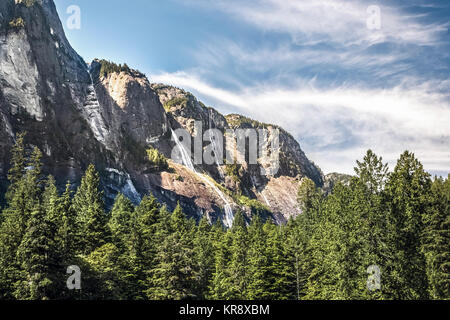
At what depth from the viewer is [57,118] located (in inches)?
4678

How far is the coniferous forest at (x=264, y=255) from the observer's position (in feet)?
96.0

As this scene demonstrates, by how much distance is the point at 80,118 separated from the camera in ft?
420

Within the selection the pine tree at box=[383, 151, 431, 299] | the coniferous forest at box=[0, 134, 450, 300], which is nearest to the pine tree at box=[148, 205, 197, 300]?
the coniferous forest at box=[0, 134, 450, 300]

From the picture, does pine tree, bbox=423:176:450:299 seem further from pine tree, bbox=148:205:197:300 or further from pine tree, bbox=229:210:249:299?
pine tree, bbox=148:205:197:300

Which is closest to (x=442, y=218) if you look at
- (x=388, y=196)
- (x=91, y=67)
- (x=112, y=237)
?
(x=388, y=196)

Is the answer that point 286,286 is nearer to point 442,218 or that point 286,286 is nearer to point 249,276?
point 249,276

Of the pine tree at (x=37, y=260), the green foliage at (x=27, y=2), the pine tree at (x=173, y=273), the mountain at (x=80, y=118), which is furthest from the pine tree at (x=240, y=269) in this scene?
the green foliage at (x=27, y=2)

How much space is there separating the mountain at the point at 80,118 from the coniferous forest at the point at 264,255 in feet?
166

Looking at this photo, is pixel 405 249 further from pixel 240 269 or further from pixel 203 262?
pixel 203 262

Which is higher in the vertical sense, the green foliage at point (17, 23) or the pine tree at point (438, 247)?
the green foliage at point (17, 23)

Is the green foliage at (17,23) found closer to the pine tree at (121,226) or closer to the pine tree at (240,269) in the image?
the pine tree at (121,226)

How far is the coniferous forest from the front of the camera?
29.3 metres

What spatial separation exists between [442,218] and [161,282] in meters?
27.5

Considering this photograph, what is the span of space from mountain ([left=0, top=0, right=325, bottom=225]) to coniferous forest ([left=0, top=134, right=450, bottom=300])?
166ft
